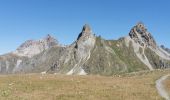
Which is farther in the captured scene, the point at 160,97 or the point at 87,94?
the point at 87,94

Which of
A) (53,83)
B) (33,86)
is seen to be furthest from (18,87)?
(53,83)

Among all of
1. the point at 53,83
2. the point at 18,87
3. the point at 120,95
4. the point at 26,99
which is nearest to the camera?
the point at 26,99

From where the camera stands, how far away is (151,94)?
165ft

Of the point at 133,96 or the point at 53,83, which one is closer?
the point at 133,96

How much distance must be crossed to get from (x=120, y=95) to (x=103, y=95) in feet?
7.16

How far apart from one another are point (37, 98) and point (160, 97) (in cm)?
1460

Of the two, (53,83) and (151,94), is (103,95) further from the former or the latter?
(53,83)

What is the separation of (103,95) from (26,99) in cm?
1013

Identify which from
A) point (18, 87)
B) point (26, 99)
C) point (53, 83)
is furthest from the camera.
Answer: point (53, 83)

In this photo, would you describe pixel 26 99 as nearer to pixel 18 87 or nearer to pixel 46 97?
pixel 46 97

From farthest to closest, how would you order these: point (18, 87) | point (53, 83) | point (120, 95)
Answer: point (53, 83) → point (18, 87) → point (120, 95)

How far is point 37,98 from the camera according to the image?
47.1 m

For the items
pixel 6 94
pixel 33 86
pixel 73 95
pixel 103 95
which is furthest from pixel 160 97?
pixel 33 86

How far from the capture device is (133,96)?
1919 inches
